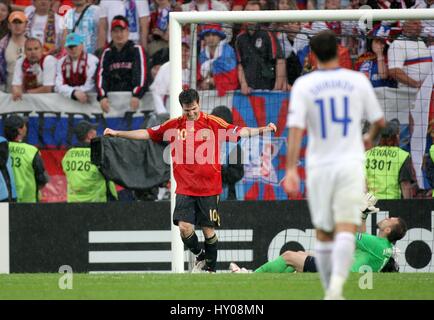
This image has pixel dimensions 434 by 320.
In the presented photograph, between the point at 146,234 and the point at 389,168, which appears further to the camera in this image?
the point at 146,234

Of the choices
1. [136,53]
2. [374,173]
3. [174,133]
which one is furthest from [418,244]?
[136,53]

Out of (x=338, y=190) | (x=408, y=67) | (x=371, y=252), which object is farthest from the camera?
(x=408, y=67)

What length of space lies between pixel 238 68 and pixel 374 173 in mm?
2612

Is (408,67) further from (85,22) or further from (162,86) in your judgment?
(85,22)

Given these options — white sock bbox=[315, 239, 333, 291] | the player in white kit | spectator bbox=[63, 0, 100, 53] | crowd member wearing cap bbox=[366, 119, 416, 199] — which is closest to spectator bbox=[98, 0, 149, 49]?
spectator bbox=[63, 0, 100, 53]

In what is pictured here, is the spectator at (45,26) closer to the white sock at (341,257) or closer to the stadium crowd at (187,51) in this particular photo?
the stadium crowd at (187,51)

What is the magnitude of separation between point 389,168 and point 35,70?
624 centimetres

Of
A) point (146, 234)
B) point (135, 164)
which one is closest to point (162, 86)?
point (135, 164)

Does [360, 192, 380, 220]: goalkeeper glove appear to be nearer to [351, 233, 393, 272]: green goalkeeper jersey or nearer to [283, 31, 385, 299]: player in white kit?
[351, 233, 393, 272]: green goalkeeper jersey

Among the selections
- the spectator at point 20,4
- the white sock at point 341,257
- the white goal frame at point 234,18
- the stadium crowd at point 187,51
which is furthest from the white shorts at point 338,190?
the spectator at point 20,4

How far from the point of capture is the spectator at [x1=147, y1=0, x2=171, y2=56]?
1756cm

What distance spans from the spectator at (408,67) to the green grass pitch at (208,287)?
4.01 m

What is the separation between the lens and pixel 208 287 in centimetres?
1055

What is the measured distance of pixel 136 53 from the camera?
17.2 meters
